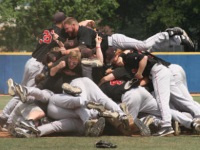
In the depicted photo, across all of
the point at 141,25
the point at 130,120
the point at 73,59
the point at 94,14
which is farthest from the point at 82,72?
the point at 141,25

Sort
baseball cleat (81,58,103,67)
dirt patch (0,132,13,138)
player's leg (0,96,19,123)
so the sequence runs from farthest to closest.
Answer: player's leg (0,96,19,123)
baseball cleat (81,58,103,67)
dirt patch (0,132,13,138)

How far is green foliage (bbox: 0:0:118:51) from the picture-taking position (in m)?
37.8


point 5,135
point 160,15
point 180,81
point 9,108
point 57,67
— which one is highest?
point 57,67

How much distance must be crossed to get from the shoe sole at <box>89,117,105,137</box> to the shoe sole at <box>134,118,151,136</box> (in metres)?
0.51

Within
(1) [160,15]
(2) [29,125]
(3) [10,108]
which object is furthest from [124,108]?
(1) [160,15]

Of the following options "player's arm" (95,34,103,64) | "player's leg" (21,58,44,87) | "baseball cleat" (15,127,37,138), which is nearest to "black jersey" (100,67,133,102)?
"player's arm" (95,34,103,64)

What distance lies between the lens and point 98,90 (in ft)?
34.1

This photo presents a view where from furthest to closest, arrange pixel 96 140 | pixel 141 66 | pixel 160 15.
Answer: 1. pixel 160 15
2. pixel 141 66
3. pixel 96 140

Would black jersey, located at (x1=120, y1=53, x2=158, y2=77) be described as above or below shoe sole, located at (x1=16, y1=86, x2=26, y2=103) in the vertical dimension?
above

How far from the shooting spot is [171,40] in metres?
11.4

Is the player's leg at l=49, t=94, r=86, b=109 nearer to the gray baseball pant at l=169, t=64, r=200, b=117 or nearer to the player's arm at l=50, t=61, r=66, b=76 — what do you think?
the player's arm at l=50, t=61, r=66, b=76

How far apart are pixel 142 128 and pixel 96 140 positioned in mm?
868

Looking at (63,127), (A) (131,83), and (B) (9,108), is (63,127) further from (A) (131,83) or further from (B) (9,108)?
(B) (9,108)

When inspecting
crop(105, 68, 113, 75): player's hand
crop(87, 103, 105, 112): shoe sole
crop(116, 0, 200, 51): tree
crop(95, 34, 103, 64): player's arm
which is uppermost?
crop(95, 34, 103, 64): player's arm
